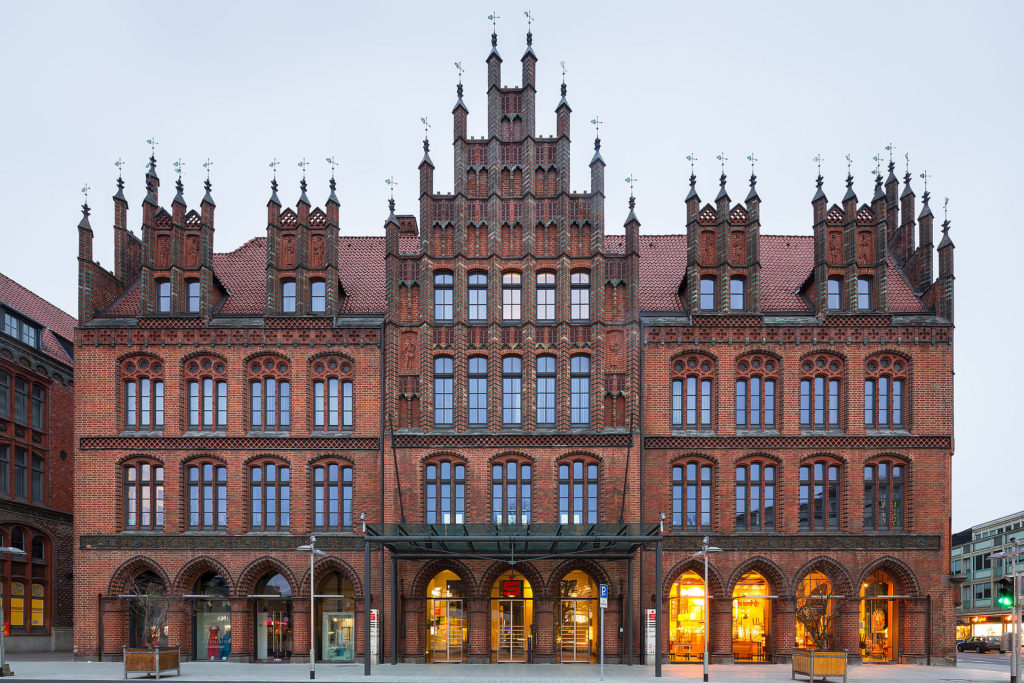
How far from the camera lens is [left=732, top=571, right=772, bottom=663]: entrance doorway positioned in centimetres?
3897

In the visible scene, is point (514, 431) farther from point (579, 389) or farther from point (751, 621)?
point (751, 621)

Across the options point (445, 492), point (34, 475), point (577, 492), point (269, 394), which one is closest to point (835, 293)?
point (577, 492)

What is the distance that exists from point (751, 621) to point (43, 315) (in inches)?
1625

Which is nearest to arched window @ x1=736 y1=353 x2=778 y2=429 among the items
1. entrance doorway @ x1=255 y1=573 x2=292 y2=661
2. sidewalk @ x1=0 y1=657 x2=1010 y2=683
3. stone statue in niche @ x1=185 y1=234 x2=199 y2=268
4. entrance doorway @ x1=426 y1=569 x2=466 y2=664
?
sidewalk @ x1=0 y1=657 x2=1010 y2=683

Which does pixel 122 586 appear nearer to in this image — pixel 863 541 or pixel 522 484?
pixel 522 484

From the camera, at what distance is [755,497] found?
39.5 m

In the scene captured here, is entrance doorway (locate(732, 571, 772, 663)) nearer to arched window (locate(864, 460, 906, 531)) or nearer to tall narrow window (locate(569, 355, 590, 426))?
arched window (locate(864, 460, 906, 531))

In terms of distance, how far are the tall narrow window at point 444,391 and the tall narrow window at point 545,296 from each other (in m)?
4.56

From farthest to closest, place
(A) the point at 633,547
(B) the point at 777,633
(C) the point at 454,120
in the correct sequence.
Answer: (C) the point at 454,120
(B) the point at 777,633
(A) the point at 633,547

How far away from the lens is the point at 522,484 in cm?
3897

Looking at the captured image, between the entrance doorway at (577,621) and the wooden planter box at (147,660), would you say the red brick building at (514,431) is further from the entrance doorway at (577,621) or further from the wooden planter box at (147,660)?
the wooden planter box at (147,660)

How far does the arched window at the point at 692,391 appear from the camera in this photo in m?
39.9

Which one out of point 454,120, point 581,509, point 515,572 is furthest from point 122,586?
point 454,120

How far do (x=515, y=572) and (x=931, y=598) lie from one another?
17.7 m
